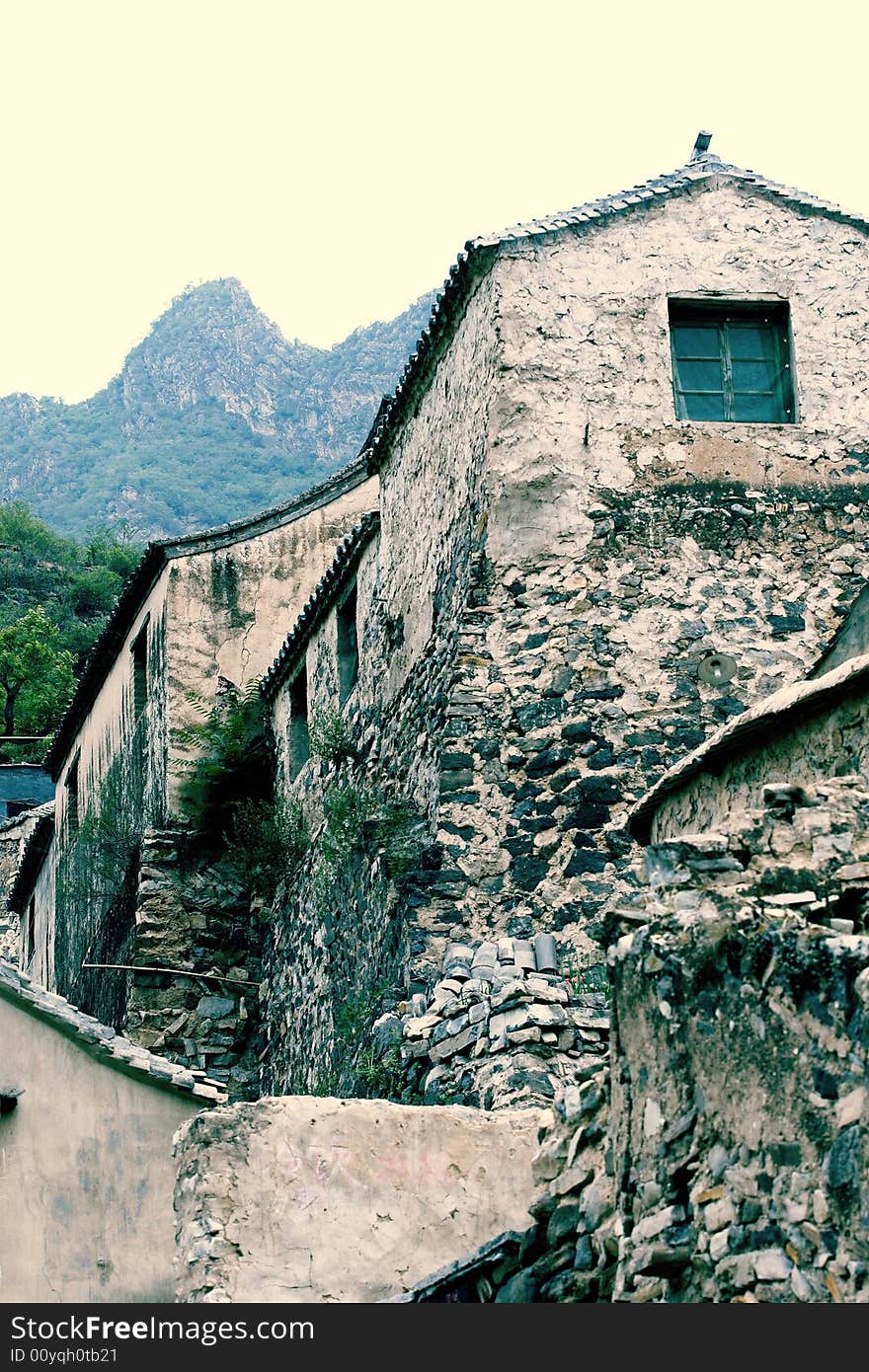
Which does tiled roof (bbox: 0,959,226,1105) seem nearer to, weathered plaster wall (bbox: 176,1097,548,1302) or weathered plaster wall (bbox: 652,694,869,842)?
weathered plaster wall (bbox: 652,694,869,842)

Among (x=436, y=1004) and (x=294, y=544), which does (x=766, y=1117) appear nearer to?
(x=436, y=1004)

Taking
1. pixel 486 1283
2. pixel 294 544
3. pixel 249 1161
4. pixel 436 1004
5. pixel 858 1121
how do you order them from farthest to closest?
pixel 294 544 → pixel 436 1004 → pixel 249 1161 → pixel 486 1283 → pixel 858 1121

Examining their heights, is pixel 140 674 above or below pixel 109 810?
above

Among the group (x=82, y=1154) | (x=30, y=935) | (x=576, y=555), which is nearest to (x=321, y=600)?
(x=576, y=555)

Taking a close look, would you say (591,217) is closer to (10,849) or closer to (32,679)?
(10,849)

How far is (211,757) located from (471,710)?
25.3 feet

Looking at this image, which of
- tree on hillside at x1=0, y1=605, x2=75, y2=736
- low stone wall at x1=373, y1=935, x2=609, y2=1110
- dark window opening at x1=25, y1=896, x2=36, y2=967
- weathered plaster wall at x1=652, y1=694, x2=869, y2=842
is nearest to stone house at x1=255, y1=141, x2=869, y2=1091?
low stone wall at x1=373, y1=935, x2=609, y2=1110

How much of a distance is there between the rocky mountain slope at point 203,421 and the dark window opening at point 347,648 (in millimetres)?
62118

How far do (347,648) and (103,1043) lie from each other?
280 inches

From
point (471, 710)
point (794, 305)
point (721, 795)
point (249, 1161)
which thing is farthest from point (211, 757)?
point (249, 1161)

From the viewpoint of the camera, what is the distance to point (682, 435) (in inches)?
639

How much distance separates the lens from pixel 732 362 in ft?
54.6

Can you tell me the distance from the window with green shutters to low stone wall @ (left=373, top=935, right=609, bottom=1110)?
512 cm

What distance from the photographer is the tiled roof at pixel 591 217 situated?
54.5ft
